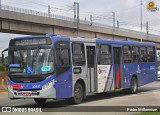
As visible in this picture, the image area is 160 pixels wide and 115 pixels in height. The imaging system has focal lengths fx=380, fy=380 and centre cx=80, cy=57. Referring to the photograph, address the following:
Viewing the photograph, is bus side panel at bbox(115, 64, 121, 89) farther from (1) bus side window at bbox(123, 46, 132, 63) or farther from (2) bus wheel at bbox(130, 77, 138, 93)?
(2) bus wheel at bbox(130, 77, 138, 93)

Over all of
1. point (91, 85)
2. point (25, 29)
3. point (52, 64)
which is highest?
point (25, 29)

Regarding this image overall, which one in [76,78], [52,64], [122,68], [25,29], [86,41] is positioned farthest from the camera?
[25,29]

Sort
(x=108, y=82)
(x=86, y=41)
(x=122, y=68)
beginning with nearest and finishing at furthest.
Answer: (x=86, y=41) < (x=108, y=82) < (x=122, y=68)

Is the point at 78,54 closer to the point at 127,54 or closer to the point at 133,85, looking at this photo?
the point at 127,54

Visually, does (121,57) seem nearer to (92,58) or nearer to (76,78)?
(92,58)

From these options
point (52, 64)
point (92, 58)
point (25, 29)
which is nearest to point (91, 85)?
point (92, 58)

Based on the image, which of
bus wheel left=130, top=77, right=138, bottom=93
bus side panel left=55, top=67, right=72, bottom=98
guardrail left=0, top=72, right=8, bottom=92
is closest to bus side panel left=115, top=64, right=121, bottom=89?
bus wheel left=130, top=77, right=138, bottom=93

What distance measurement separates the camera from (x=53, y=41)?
14.9 m

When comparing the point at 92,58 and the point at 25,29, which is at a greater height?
the point at 25,29

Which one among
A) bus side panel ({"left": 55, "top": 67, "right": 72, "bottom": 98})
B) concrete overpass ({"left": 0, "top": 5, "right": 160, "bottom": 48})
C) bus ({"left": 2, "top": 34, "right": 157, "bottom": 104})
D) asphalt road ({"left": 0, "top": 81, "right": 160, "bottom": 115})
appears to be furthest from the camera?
concrete overpass ({"left": 0, "top": 5, "right": 160, "bottom": 48})

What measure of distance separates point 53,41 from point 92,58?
3.02m

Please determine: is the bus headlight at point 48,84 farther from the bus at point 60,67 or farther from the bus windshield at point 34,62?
the bus windshield at point 34,62

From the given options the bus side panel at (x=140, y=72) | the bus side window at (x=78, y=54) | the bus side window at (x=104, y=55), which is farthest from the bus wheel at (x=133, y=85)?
the bus side window at (x=78, y=54)

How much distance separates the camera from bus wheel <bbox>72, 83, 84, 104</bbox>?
15.8 m
